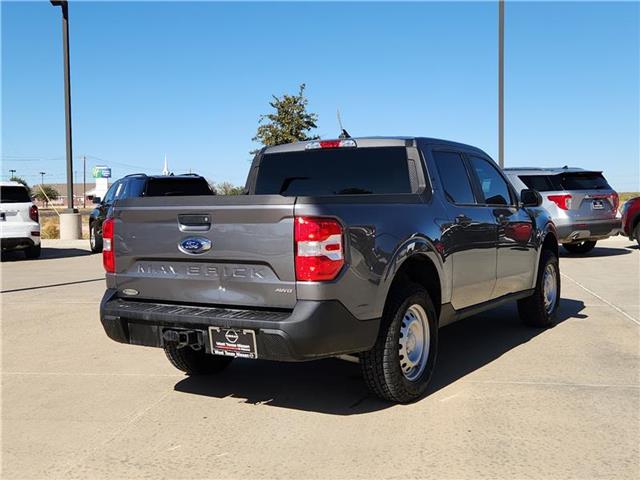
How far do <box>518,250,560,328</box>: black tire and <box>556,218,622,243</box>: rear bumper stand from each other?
21.3ft

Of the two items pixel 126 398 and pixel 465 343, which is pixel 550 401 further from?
pixel 126 398

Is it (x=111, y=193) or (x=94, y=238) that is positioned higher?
(x=111, y=193)

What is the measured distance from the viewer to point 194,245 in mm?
4215

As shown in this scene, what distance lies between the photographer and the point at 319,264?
3.83 metres

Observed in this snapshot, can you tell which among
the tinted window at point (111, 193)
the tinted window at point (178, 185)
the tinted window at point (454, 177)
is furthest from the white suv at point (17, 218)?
the tinted window at point (454, 177)

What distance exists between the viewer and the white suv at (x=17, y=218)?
47.1 feet

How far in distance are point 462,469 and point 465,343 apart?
3.10 meters

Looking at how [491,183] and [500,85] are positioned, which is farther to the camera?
[500,85]

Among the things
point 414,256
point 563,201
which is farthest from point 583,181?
point 414,256

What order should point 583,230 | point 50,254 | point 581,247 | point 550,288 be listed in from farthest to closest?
1. point 50,254
2. point 581,247
3. point 583,230
4. point 550,288

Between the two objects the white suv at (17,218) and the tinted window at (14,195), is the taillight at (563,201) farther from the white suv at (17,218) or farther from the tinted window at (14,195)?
the tinted window at (14,195)

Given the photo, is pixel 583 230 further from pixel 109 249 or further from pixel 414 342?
pixel 109 249

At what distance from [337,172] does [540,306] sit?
3.03 metres

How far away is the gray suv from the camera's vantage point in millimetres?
13445
